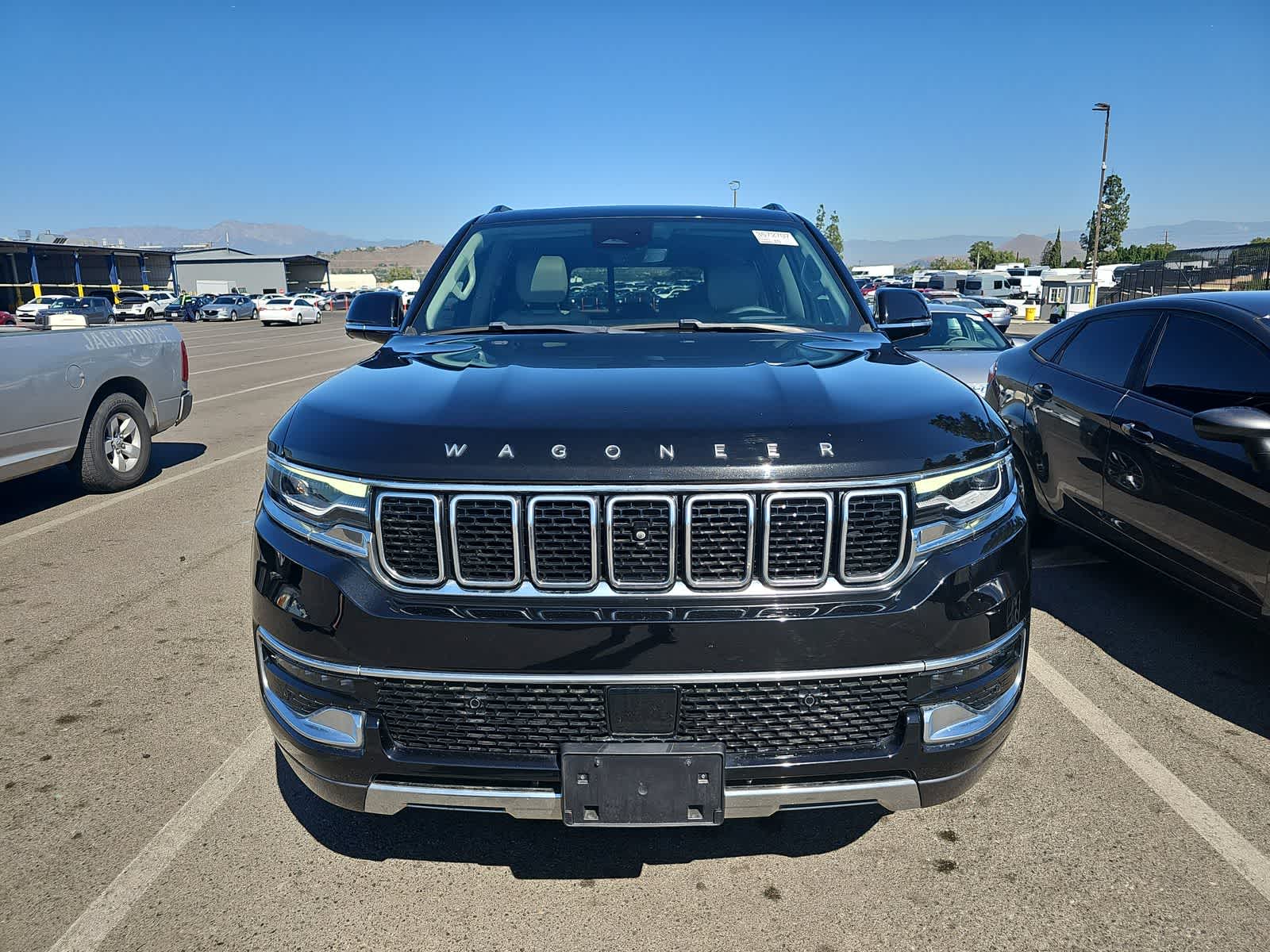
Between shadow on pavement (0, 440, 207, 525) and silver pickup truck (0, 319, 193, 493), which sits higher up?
silver pickup truck (0, 319, 193, 493)

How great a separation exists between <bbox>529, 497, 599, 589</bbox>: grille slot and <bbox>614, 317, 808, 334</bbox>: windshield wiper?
1.37 meters

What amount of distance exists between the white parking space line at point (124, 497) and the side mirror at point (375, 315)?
4.03 metres

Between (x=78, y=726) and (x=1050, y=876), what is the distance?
3529 millimetres

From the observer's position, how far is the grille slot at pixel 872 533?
2.16 m

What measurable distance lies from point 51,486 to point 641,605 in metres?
8.05

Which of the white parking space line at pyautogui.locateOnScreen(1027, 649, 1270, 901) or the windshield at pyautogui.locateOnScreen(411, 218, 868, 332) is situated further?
the windshield at pyautogui.locateOnScreen(411, 218, 868, 332)

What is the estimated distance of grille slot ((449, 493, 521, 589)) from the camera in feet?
7.03

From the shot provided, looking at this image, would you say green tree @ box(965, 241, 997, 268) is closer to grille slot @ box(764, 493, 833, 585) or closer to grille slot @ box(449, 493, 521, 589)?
grille slot @ box(764, 493, 833, 585)

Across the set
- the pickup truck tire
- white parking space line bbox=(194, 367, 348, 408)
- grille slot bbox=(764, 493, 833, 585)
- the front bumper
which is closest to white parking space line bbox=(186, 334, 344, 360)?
white parking space line bbox=(194, 367, 348, 408)

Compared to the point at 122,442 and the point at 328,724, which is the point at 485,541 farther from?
the point at 122,442

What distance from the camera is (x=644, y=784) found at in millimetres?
2129

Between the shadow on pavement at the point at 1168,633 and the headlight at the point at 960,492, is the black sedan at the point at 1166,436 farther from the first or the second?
the headlight at the point at 960,492

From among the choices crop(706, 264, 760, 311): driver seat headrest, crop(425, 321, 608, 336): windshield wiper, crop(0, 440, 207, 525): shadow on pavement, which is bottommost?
crop(0, 440, 207, 525): shadow on pavement

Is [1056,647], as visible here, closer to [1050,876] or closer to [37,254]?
[1050,876]
